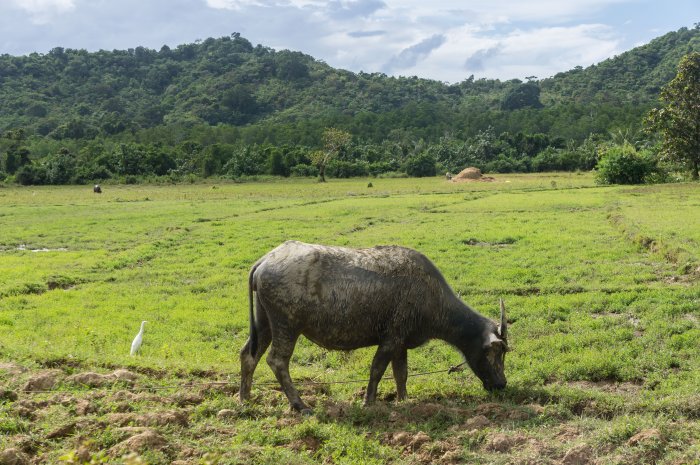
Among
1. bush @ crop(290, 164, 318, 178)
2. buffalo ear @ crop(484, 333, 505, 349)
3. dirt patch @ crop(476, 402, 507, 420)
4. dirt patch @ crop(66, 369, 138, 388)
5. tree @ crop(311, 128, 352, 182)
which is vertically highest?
tree @ crop(311, 128, 352, 182)

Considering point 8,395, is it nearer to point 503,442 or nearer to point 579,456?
point 503,442

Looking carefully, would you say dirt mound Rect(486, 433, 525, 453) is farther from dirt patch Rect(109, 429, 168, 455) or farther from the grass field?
dirt patch Rect(109, 429, 168, 455)

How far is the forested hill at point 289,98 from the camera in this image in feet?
274

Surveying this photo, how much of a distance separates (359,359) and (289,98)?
115737 mm

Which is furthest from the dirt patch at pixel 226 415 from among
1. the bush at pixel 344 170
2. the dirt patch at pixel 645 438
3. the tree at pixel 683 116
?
the bush at pixel 344 170

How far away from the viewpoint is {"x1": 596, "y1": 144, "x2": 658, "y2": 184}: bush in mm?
40188

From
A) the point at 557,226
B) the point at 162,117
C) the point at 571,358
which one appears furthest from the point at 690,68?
the point at 162,117

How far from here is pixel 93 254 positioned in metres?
17.9

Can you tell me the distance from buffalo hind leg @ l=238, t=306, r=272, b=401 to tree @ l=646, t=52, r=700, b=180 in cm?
3754

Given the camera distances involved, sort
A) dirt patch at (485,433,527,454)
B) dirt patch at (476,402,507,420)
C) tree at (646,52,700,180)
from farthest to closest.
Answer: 1. tree at (646,52,700,180)
2. dirt patch at (476,402,507,420)
3. dirt patch at (485,433,527,454)

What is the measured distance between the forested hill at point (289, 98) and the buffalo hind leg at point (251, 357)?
71007 millimetres

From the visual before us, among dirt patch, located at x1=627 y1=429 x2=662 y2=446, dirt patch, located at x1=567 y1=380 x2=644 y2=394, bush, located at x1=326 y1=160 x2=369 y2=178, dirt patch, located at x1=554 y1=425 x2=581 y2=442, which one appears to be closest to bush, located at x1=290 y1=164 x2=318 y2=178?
bush, located at x1=326 y1=160 x2=369 y2=178

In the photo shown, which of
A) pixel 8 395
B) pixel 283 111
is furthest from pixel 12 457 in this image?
pixel 283 111

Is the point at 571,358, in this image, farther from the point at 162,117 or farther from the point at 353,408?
the point at 162,117
